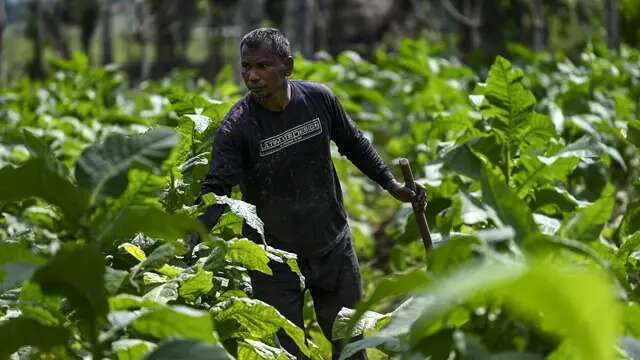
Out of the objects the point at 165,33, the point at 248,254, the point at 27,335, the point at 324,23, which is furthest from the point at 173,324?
the point at 165,33

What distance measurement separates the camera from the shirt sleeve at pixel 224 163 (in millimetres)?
4285

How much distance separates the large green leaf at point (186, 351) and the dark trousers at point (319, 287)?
7.22 ft

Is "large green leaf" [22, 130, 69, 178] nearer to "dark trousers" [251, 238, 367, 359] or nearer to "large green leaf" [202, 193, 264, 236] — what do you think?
"large green leaf" [202, 193, 264, 236]

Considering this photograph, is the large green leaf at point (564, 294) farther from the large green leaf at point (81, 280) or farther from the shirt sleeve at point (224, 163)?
the shirt sleeve at point (224, 163)

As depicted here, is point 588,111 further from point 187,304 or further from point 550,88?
point 187,304

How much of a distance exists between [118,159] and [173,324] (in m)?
0.38

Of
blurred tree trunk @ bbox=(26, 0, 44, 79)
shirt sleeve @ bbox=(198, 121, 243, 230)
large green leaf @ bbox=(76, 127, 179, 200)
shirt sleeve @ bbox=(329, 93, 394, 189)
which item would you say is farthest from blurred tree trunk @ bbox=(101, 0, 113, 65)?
blurred tree trunk @ bbox=(26, 0, 44, 79)

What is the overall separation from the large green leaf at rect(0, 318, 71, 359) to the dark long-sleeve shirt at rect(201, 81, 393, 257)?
1832 mm

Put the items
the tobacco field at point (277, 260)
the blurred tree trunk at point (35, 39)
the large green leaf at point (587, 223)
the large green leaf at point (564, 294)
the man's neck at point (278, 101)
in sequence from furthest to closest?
the blurred tree trunk at point (35, 39) < the man's neck at point (278, 101) < the large green leaf at point (587, 223) < the tobacco field at point (277, 260) < the large green leaf at point (564, 294)

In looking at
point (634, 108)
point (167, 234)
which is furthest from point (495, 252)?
point (634, 108)

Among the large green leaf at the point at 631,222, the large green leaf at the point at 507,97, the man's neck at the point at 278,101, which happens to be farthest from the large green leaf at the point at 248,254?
the large green leaf at the point at 507,97

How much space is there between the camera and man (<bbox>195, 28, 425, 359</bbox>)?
4492 mm

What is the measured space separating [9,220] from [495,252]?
4.70 metres

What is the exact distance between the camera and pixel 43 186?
104 inches
